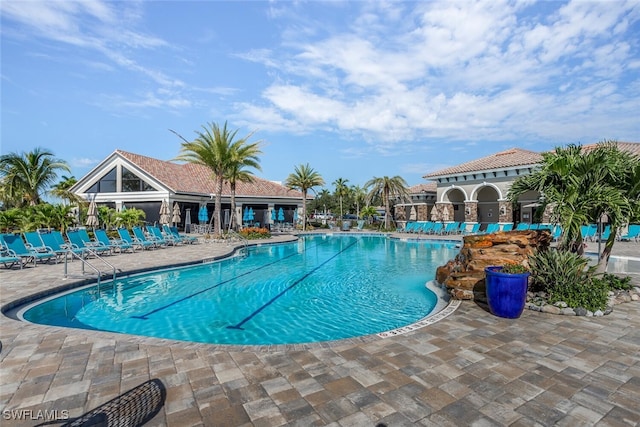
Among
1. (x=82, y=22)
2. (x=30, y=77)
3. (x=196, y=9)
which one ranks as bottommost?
(x=30, y=77)

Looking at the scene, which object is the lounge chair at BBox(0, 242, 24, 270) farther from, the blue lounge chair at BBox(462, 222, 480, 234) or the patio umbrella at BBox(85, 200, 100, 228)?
the blue lounge chair at BBox(462, 222, 480, 234)

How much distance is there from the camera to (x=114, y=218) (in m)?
21.2

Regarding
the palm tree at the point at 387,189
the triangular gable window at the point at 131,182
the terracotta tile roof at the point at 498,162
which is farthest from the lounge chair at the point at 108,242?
the terracotta tile roof at the point at 498,162

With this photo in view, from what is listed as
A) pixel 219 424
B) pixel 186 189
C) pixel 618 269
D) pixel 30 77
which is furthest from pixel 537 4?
pixel 186 189

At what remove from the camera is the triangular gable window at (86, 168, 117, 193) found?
1077 inches

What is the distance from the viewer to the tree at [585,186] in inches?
246

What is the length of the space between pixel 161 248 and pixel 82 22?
10258 millimetres

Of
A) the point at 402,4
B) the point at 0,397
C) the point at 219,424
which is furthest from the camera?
the point at 402,4

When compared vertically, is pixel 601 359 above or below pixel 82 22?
below

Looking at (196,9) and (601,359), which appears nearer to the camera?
(601,359)

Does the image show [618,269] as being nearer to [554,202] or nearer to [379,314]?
[554,202]

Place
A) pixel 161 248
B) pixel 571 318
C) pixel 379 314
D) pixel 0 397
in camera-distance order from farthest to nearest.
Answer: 1. pixel 161 248
2. pixel 379 314
3. pixel 571 318
4. pixel 0 397

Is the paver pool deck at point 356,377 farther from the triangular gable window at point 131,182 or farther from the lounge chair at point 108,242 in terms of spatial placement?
the triangular gable window at point 131,182

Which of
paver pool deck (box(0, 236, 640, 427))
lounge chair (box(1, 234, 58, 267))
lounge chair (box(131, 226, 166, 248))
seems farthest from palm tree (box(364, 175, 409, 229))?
paver pool deck (box(0, 236, 640, 427))
